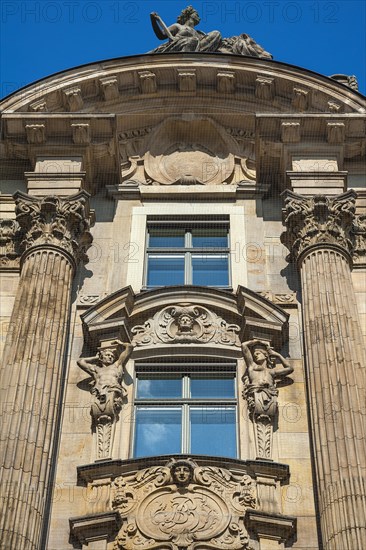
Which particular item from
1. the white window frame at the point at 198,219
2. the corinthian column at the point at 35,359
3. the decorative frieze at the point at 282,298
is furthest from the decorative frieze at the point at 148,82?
the decorative frieze at the point at 282,298

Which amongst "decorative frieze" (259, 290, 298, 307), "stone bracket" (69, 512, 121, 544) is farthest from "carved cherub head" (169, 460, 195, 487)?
"decorative frieze" (259, 290, 298, 307)

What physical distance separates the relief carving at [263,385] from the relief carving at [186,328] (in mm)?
558

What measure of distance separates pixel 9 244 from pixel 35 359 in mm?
4053

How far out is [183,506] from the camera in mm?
16156

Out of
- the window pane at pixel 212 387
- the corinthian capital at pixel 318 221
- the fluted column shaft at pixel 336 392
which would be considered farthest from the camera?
the corinthian capital at pixel 318 221

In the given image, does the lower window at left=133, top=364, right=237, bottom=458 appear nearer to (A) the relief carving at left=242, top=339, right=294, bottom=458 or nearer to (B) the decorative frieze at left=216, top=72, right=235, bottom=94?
(A) the relief carving at left=242, top=339, right=294, bottom=458

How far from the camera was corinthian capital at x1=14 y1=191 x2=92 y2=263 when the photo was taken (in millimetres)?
20109

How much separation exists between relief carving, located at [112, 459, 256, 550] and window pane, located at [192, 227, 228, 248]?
6325 millimetres

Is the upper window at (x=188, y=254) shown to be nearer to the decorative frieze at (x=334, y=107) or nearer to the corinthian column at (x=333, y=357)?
the corinthian column at (x=333, y=357)

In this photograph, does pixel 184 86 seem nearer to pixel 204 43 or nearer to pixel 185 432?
pixel 204 43

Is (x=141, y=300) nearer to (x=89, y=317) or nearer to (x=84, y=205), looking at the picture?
(x=89, y=317)

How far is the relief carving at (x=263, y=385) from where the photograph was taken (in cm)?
1732

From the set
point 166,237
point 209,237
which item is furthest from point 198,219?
point 166,237

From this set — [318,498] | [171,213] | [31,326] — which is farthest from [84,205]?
[318,498]
